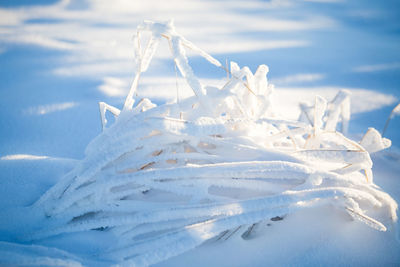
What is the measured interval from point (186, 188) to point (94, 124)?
0.77m

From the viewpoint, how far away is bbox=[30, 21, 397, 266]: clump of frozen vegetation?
0.54m

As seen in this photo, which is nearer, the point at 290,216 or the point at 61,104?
the point at 290,216

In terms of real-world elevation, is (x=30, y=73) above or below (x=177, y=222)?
above

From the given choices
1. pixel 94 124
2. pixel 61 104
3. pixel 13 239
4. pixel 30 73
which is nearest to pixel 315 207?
pixel 13 239

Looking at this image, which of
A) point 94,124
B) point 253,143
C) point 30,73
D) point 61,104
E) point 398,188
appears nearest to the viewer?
point 253,143

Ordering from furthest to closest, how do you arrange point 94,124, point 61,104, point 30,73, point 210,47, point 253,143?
point 210,47, point 30,73, point 61,104, point 94,124, point 253,143

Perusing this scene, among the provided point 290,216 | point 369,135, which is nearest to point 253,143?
point 290,216

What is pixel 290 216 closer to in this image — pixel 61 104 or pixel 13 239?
pixel 13 239

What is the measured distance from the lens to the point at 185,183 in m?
0.58

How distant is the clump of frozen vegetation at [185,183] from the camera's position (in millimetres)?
537

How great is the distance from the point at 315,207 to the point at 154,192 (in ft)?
1.08

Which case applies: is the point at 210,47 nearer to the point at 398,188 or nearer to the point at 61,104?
the point at 61,104

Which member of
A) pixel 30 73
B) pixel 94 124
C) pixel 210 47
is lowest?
pixel 94 124

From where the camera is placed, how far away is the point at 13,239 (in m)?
0.53
